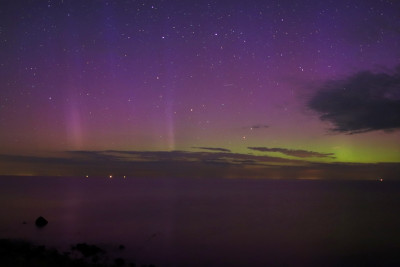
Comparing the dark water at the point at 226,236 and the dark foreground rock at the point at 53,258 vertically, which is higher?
the dark foreground rock at the point at 53,258

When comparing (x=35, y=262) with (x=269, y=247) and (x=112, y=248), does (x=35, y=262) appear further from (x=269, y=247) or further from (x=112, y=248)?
(x=269, y=247)

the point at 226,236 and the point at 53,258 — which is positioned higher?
the point at 53,258

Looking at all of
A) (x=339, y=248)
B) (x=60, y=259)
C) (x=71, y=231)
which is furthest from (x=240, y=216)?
(x=60, y=259)

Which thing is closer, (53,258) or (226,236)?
(53,258)

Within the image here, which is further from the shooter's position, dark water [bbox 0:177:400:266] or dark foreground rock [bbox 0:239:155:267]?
dark water [bbox 0:177:400:266]

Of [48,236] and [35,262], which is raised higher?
[35,262]

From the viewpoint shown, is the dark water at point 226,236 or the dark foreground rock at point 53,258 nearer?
the dark foreground rock at point 53,258

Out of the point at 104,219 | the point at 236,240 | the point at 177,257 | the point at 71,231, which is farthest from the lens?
the point at 104,219

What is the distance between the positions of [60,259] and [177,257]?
34.5 ft

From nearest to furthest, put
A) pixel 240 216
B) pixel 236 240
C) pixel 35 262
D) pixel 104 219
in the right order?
pixel 35 262
pixel 236 240
pixel 104 219
pixel 240 216

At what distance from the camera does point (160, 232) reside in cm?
4209

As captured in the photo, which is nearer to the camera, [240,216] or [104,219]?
[104,219]

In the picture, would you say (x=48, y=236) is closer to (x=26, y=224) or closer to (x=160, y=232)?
(x=26, y=224)

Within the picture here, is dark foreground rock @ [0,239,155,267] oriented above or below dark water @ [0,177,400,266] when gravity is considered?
above
